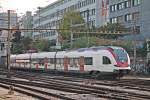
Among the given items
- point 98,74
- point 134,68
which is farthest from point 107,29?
point 98,74

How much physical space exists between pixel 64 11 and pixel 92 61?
88146 mm

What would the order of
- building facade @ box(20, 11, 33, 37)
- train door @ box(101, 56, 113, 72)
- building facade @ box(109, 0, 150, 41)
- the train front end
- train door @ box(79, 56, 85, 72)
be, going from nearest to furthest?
the train front end
train door @ box(101, 56, 113, 72)
train door @ box(79, 56, 85, 72)
building facade @ box(109, 0, 150, 41)
building facade @ box(20, 11, 33, 37)

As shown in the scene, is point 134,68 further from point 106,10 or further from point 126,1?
point 106,10

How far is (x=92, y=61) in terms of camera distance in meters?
45.1

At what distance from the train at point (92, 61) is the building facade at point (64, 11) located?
2120 inches

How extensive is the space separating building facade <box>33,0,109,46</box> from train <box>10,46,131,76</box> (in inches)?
2120

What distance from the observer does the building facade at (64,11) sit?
→ 11362 centimetres

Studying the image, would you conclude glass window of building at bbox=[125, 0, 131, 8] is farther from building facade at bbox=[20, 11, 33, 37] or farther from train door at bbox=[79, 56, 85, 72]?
building facade at bbox=[20, 11, 33, 37]

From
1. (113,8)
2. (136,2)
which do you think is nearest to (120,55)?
(136,2)

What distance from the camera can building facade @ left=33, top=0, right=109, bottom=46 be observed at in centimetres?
11362

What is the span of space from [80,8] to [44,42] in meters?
16.9

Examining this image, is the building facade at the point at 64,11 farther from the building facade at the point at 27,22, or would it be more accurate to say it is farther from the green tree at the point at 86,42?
the green tree at the point at 86,42

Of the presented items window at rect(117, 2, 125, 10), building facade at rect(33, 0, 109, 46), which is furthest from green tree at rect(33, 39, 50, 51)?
window at rect(117, 2, 125, 10)

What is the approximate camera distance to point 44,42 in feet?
372
